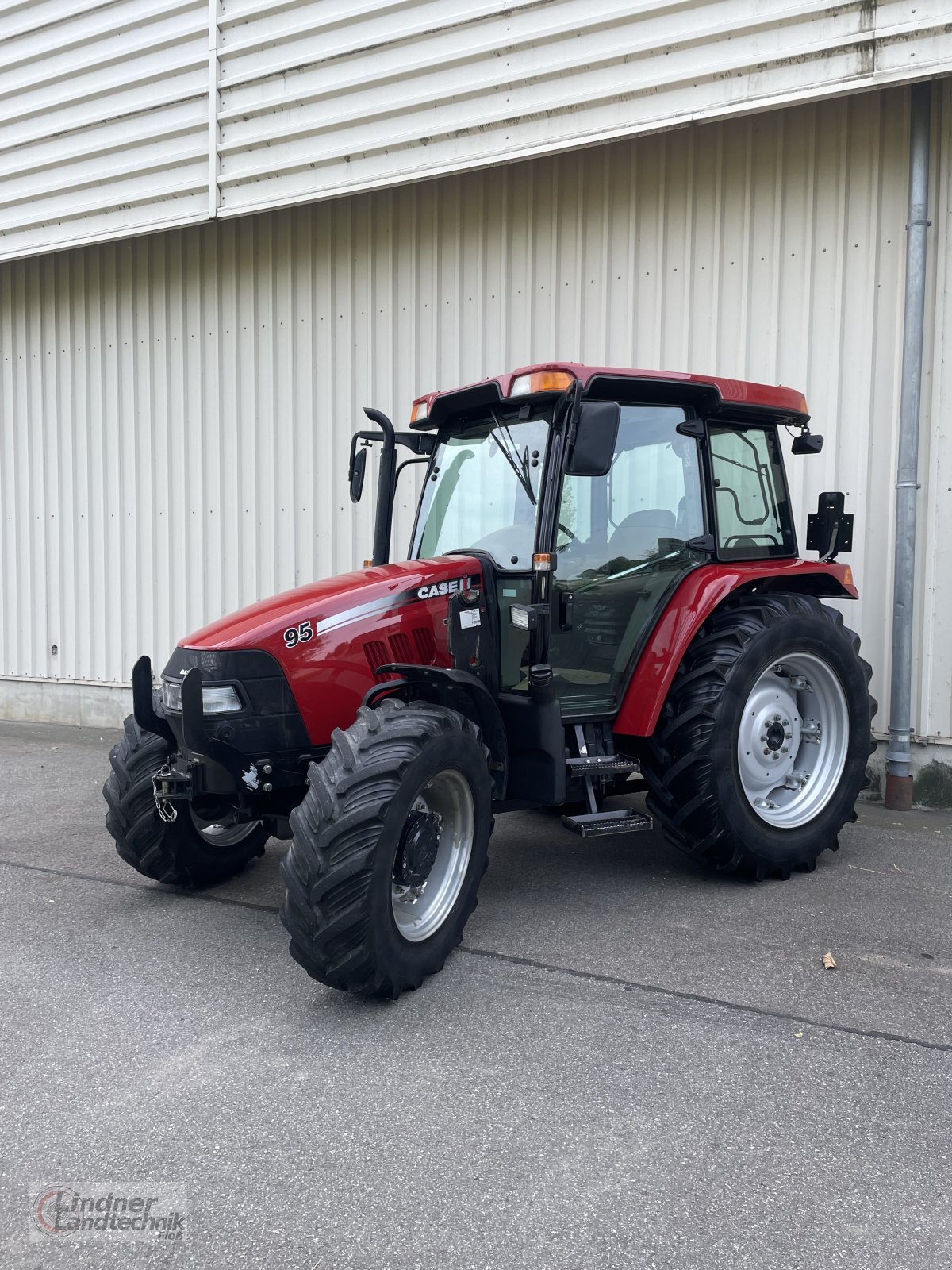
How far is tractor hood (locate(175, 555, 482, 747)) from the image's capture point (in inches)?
154

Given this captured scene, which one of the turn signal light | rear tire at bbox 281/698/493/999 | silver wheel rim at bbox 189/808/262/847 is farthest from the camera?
silver wheel rim at bbox 189/808/262/847

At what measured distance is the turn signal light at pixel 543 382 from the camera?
4.16 meters

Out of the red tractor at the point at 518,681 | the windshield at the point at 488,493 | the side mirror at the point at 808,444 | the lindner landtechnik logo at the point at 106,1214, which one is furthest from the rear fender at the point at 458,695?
the side mirror at the point at 808,444

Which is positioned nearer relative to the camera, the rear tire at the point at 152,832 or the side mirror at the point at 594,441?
the side mirror at the point at 594,441

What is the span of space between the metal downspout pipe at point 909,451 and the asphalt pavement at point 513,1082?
144 cm

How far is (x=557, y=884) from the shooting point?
493 centimetres

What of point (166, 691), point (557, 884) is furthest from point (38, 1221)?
point (557, 884)

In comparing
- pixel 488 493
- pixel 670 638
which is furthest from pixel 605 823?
pixel 488 493

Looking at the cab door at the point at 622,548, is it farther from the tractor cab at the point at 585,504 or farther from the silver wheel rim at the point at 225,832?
the silver wheel rim at the point at 225,832

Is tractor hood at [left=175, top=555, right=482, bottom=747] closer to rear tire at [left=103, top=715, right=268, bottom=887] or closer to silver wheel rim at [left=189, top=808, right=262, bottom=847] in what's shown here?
rear tire at [left=103, top=715, right=268, bottom=887]

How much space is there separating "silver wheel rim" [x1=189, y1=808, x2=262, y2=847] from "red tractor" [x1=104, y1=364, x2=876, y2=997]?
0.05 feet

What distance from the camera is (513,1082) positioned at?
305cm

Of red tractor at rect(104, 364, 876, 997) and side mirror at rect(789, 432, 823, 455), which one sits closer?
red tractor at rect(104, 364, 876, 997)

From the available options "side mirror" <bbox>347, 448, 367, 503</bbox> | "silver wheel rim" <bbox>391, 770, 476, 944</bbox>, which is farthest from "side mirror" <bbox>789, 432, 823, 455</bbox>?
"silver wheel rim" <bbox>391, 770, 476, 944</bbox>
